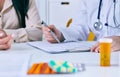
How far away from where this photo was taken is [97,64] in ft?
3.60

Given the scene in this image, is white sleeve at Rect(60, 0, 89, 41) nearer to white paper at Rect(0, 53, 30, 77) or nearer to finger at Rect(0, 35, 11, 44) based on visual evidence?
finger at Rect(0, 35, 11, 44)

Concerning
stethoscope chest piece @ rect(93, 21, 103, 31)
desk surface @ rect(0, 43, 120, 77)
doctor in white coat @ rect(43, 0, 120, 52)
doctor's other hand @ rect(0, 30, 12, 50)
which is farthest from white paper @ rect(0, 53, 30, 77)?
stethoscope chest piece @ rect(93, 21, 103, 31)

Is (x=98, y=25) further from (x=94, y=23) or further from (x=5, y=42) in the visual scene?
(x=5, y=42)

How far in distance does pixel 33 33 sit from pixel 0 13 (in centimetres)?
31

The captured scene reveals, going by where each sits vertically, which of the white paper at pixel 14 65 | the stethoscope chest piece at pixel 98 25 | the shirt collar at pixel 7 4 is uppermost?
the shirt collar at pixel 7 4

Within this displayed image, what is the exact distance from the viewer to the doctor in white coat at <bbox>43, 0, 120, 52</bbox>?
1.72 meters

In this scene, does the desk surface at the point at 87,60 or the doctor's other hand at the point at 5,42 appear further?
the doctor's other hand at the point at 5,42

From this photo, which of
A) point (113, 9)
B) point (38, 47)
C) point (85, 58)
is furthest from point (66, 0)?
point (85, 58)

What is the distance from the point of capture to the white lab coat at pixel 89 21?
1.75 metres

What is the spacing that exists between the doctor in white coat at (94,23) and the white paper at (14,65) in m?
0.43

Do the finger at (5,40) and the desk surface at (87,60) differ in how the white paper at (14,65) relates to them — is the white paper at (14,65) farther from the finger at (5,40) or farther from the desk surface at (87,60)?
the finger at (5,40)

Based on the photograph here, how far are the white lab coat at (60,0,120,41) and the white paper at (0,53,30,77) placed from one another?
547mm

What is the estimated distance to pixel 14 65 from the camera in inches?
42.6

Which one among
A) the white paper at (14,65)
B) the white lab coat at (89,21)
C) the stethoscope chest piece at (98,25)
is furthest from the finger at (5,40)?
the stethoscope chest piece at (98,25)
